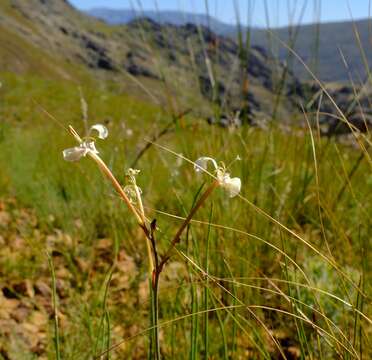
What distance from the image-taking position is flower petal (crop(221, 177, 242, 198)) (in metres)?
0.75

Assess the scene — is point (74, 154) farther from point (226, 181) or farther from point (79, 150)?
point (226, 181)

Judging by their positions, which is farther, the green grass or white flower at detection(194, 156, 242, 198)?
the green grass

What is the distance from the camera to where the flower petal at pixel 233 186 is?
29.5 inches

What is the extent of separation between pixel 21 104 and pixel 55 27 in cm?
4987

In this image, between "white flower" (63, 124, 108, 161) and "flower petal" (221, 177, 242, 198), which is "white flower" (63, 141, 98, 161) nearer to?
"white flower" (63, 124, 108, 161)

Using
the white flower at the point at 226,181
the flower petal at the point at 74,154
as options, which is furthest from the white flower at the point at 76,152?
the white flower at the point at 226,181

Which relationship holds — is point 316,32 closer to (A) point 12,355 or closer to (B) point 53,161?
(A) point 12,355

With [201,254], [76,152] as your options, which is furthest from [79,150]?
[201,254]

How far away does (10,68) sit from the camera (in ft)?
109

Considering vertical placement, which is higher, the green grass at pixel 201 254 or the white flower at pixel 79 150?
the white flower at pixel 79 150

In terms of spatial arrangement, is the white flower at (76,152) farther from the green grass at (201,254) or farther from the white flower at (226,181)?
the green grass at (201,254)

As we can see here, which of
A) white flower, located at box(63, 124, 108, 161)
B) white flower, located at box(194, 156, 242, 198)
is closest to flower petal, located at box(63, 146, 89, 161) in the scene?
white flower, located at box(63, 124, 108, 161)

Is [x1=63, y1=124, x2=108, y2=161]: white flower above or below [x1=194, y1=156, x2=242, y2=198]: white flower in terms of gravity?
above

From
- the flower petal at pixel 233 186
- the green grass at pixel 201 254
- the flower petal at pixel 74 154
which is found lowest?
the green grass at pixel 201 254
